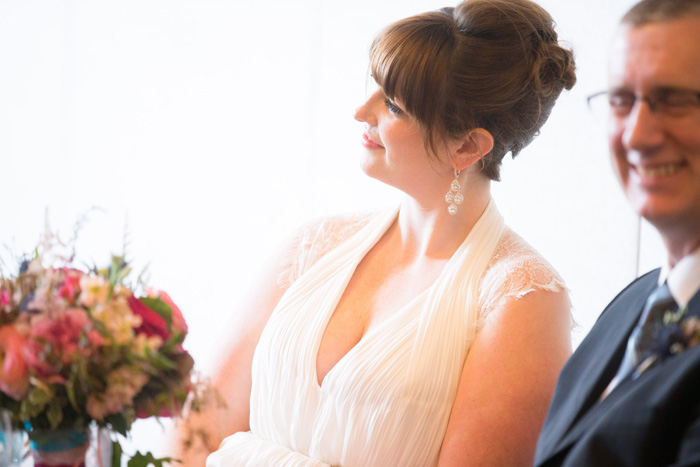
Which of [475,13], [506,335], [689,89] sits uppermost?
[475,13]

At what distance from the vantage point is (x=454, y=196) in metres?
1.98

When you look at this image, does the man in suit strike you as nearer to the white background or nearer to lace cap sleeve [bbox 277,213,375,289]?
lace cap sleeve [bbox 277,213,375,289]

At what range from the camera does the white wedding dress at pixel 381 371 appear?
70.7 inches

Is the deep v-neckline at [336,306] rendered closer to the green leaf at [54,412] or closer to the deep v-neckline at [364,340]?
the deep v-neckline at [364,340]

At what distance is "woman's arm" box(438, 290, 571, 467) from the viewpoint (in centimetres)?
171

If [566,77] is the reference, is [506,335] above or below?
below

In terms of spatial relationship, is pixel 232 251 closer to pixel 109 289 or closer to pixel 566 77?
pixel 566 77

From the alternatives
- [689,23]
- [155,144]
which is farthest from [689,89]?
[155,144]

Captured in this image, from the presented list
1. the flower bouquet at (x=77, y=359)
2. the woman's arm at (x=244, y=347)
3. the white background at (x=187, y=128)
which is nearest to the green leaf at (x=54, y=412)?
the flower bouquet at (x=77, y=359)

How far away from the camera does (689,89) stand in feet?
3.69

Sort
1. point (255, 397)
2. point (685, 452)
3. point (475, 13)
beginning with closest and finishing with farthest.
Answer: point (685, 452)
point (475, 13)
point (255, 397)

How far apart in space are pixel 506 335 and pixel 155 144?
91.4 inches

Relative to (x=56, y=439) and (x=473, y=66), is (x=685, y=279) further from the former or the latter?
(x=56, y=439)

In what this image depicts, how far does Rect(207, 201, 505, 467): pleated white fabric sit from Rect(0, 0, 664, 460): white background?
1440 mm
